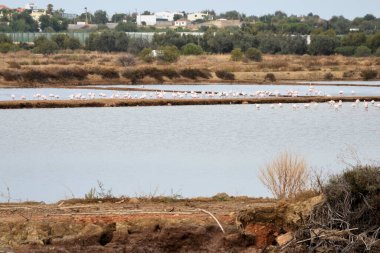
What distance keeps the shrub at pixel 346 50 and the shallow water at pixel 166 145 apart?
53.3 meters

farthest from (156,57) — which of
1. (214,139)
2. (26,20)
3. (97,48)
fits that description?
(26,20)

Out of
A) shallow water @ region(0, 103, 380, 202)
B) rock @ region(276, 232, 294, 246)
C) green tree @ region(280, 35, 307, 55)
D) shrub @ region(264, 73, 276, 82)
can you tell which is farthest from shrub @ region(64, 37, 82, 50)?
rock @ region(276, 232, 294, 246)

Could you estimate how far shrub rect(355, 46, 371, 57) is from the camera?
308 ft

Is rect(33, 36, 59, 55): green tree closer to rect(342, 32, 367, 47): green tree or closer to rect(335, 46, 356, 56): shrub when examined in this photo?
rect(335, 46, 356, 56): shrub

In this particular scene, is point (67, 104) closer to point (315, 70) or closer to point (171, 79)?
point (171, 79)

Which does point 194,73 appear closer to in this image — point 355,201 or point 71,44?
point 71,44

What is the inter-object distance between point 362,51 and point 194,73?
3495 cm

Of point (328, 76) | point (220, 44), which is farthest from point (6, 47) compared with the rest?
point (328, 76)

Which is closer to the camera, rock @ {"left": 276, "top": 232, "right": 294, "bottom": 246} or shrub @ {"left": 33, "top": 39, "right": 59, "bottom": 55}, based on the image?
rock @ {"left": 276, "top": 232, "right": 294, "bottom": 246}

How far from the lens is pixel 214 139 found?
31.4 meters

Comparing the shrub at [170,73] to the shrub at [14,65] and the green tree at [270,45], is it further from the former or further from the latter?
the green tree at [270,45]

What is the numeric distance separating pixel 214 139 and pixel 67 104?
490 inches

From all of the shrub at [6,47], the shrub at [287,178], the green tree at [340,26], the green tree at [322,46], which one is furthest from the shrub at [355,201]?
the green tree at [340,26]

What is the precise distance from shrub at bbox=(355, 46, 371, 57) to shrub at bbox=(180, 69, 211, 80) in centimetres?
3328
